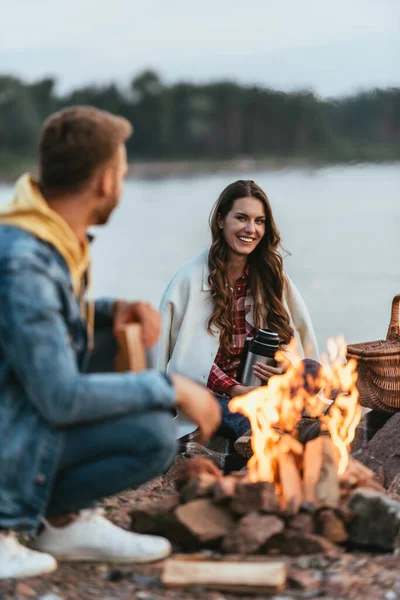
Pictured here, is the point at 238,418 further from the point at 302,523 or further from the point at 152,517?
the point at 302,523

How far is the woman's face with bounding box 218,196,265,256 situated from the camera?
484cm

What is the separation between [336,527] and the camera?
3215 mm

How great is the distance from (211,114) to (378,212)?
1663 millimetres

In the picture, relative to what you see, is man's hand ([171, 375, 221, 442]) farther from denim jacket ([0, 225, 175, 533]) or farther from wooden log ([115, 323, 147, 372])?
wooden log ([115, 323, 147, 372])

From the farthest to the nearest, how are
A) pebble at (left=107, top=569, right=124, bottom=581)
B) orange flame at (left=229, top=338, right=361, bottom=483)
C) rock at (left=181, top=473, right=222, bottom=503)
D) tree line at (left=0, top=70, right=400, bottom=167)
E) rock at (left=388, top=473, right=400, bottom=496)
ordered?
tree line at (left=0, top=70, right=400, bottom=167) < rock at (left=388, top=473, right=400, bottom=496) < orange flame at (left=229, top=338, right=361, bottom=483) < rock at (left=181, top=473, right=222, bottom=503) < pebble at (left=107, top=569, right=124, bottom=581)

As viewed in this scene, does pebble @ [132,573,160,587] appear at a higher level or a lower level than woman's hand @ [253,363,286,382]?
lower

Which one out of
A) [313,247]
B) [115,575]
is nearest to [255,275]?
[115,575]

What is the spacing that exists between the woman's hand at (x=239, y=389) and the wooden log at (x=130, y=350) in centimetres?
153

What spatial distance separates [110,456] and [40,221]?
2.28 ft

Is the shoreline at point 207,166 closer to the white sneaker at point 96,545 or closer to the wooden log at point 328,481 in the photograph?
the wooden log at point 328,481

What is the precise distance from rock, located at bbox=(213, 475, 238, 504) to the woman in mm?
1597

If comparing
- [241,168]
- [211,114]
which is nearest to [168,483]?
[241,168]

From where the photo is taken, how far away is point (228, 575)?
2.84m

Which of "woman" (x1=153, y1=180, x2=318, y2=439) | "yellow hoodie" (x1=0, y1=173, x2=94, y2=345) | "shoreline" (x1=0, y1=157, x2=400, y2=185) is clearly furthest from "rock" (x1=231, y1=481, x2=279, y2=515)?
"shoreline" (x1=0, y1=157, x2=400, y2=185)
